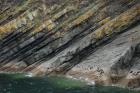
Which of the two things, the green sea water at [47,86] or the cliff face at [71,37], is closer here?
the green sea water at [47,86]

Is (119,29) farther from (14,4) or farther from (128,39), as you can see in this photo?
(14,4)

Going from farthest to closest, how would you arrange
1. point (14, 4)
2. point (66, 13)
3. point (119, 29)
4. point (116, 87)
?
point (14, 4)
point (66, 13)
point (119, 29)
point (116, 87)

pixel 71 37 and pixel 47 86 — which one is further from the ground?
pixel 71 37

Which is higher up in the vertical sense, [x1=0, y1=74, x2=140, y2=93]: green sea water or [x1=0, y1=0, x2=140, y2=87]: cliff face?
[x1=0, y1=0, x2=140, y2=87]: cliff face

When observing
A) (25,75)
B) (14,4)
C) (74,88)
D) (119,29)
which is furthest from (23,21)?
(74,88)

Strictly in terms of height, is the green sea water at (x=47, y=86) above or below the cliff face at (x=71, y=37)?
below
